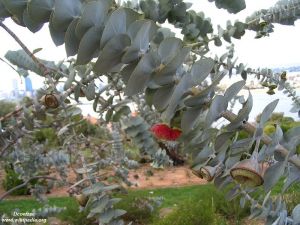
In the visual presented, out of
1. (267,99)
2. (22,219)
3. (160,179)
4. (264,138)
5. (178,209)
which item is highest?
(264,138)

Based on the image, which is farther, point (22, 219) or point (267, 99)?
point (267, 99)

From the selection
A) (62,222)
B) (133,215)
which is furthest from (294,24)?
(62,222)

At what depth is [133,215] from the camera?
4973 mm

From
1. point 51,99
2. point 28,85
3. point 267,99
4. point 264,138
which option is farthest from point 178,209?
point 264,138

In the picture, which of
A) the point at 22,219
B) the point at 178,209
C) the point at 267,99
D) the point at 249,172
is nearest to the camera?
the point at 249,172

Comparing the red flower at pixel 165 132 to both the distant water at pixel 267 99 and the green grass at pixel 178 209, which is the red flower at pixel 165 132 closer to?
the distant water at pixel 267 99

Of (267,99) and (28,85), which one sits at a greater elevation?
(28,85)

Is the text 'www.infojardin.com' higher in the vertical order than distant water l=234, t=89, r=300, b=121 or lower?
lower

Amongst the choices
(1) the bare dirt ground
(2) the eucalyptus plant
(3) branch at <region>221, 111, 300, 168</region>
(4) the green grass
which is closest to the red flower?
(2) the eucalyptus plant

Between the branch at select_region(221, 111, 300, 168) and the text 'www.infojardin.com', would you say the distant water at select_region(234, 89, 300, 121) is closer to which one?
the branch at select_region(221, 111, 300, 168)

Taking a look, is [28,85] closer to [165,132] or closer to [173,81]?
[165,132]

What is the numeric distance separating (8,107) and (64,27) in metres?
6.53

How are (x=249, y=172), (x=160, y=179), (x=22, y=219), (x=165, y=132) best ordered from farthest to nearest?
(x=160, y=179) < (x=22, y=219) < (x=165, y=132) < (x=249, y=172)

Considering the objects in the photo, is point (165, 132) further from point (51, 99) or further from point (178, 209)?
point (178, 209)
